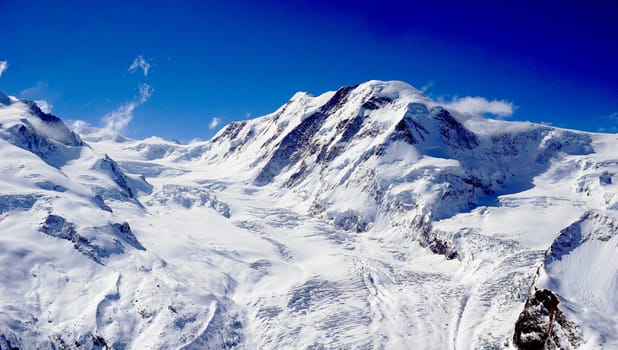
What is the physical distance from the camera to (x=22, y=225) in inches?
3851

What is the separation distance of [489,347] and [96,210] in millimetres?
76433

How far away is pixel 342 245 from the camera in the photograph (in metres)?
134

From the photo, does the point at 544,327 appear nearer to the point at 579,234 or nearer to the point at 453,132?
the point at 579,234

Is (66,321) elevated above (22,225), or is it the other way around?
(22,225)

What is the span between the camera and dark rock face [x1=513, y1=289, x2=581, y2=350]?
69312 millimetres

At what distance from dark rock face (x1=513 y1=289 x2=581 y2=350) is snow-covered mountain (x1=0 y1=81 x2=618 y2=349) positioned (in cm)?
21

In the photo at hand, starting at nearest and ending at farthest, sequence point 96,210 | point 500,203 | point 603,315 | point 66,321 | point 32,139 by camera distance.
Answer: point 603,315 < point 66,321 < point 96,210 < point 500,203 < point 32,139

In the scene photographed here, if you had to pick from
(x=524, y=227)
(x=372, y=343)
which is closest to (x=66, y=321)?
(x=372, y=343)

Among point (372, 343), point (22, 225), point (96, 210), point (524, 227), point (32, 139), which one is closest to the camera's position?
point (372, 343)

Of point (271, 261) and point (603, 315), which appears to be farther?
point (271, 261)

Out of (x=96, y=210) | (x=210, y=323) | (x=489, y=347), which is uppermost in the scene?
(x=96, y=210)

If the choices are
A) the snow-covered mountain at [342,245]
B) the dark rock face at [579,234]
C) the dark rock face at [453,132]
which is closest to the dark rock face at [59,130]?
the snow-covered mountain at [342,245]

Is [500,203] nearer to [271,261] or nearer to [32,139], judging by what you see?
[271,261]

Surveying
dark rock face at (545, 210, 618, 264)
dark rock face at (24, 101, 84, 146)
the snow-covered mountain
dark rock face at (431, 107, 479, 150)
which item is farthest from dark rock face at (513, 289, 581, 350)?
dark rock face at (24, 101, 84, 146)
